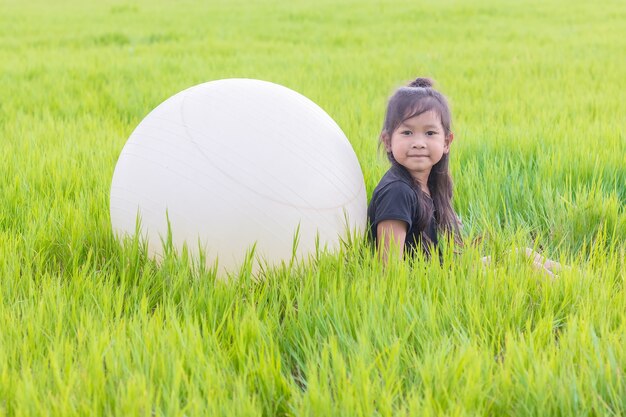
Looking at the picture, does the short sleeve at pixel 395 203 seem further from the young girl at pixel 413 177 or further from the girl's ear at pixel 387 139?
the girl's ear at pixel 387 139

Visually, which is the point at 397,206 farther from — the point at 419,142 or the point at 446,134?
the point at 446,134

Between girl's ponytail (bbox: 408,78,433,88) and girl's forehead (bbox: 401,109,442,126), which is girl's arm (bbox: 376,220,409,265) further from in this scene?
girl's ponytail (bbox: 408,78,433,88)

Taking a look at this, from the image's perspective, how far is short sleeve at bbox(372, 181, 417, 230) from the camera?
257 cm

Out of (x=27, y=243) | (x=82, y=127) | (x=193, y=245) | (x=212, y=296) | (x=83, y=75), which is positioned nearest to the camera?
(x=212, y=296)

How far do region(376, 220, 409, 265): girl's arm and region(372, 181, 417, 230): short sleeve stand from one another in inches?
0.9

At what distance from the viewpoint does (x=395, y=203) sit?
8.48 ft

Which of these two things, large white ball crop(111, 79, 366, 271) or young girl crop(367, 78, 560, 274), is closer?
large white ball crop(111, 79, 366, 271)

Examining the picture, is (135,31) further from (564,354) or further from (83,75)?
(564,354)

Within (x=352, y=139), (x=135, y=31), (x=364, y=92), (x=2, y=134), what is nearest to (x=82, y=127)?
(x=2, y=134)

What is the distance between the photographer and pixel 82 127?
504 centimetres

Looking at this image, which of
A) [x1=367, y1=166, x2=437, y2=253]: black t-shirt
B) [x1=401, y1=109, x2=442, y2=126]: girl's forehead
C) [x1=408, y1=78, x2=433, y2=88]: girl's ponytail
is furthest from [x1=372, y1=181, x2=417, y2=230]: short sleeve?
[x1=408, y1=78, x2=433, y2=88]: girl's ponytail

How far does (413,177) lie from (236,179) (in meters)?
0.81

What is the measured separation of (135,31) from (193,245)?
979cm

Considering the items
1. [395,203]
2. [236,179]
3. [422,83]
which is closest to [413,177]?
[395,203]
